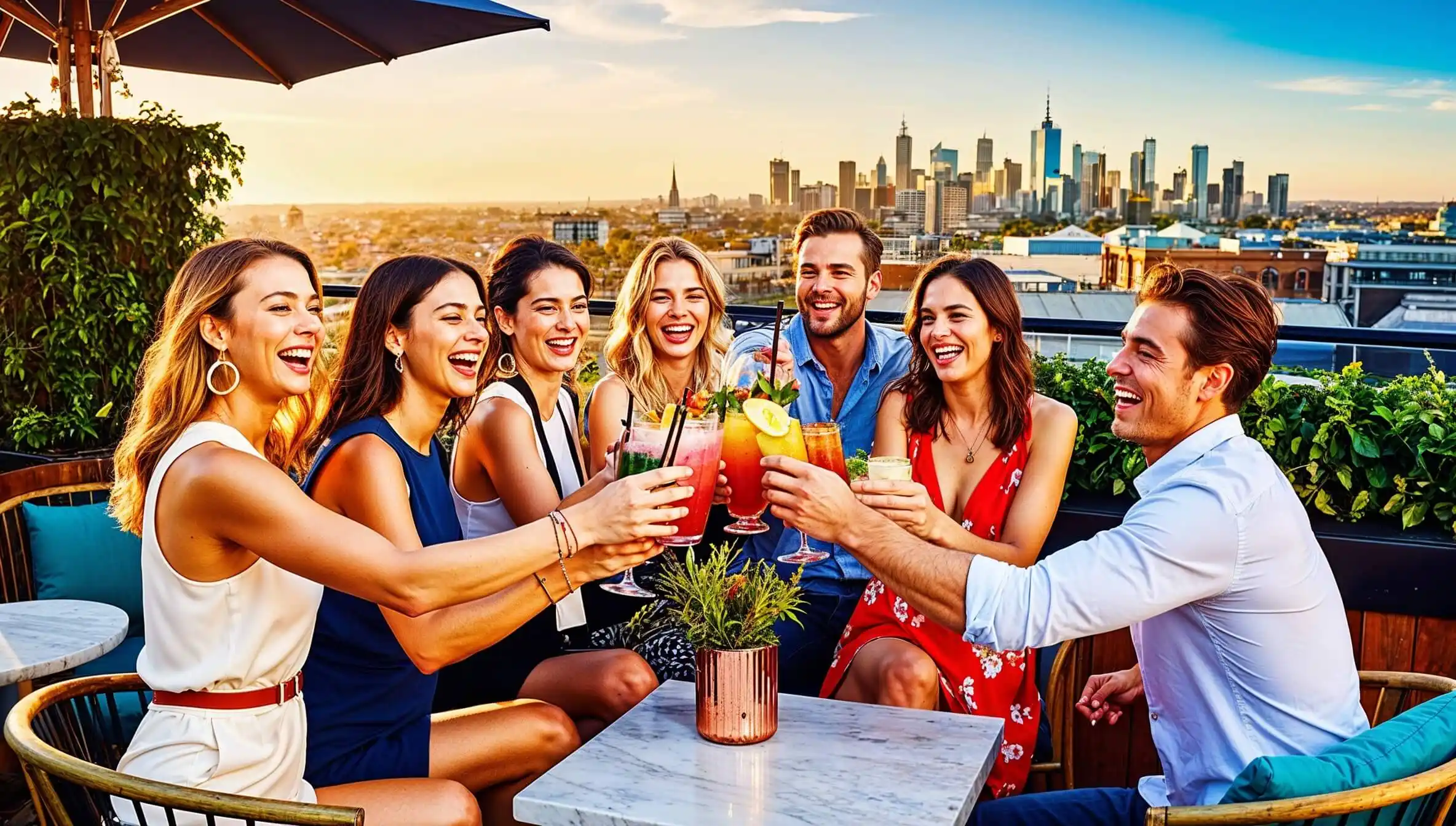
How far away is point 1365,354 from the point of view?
153 inches

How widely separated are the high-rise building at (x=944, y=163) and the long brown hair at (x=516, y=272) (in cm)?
2010

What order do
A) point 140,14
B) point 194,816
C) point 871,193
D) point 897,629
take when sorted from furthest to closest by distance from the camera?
point 871,193 → point 140,14 → point 897,629 → point 194,816

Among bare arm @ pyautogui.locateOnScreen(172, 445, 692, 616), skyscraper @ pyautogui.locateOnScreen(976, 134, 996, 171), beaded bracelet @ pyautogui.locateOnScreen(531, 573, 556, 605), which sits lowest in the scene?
beaded bracelet @ pyautogui.locateOnScreen(531, 573, 556, 605)

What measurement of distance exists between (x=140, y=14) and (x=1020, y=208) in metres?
24.5

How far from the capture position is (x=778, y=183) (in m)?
15.0

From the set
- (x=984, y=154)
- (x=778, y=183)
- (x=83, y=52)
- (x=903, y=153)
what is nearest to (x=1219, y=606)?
(x=83, y=52)

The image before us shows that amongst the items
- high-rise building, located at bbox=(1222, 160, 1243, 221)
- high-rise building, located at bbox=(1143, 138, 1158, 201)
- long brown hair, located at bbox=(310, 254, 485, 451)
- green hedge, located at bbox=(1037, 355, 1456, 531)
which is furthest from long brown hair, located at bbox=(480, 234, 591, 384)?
high-rise building, located at bbox=(1222, 160, 1243, 221)

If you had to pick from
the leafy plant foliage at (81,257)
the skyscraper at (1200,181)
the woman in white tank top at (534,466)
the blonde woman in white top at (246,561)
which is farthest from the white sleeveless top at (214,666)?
the skyscraper at (1200,181)

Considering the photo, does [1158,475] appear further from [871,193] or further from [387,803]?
[871,193]

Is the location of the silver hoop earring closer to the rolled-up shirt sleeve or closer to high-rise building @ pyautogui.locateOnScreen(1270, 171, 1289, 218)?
the rolled-up shirt sleeve

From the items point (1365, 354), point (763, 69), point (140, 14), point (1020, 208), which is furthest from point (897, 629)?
point (1020, 208)

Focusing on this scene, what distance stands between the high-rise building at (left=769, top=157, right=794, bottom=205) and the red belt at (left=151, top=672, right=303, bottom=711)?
10.7m

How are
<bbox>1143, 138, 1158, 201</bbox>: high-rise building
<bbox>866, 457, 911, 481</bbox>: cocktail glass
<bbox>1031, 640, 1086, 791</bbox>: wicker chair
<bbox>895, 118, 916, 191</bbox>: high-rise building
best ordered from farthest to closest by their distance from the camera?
<bbox>1143, 138, 1158, 201</bbox>: high-rise building, <bbox>895, 118, 916, 191</bbox>: high-rise building, <bbox>1031, 640, 1086, 791</bbox>: wicker chair, <bbox>866, 457, 911, 481</bbox>: cocktail glass

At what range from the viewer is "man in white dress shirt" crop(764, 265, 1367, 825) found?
194 centimetres
